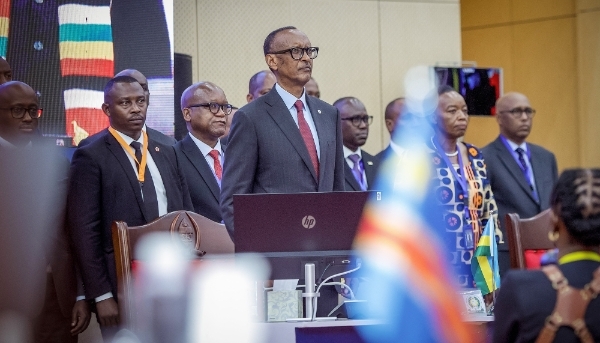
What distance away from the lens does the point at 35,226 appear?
4.21 metres

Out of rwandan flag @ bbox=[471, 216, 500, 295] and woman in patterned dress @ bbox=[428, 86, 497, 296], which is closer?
rwandan flag @ bbox=[471, 216, 500, 295]

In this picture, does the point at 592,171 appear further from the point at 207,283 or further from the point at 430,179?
the point at 430,179

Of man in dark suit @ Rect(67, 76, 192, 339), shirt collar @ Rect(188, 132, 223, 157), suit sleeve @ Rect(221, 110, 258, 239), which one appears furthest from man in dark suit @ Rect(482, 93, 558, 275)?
suit sleeve @ Rect(221, 110, 258, 239)

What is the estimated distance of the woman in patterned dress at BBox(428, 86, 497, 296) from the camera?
16.4ft

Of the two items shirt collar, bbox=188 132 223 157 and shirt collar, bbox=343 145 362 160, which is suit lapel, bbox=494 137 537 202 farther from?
shirt collar, bbox=188 132 223 157

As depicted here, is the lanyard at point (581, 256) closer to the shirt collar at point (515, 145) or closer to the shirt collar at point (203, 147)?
the shirt collar at point (203, 147)

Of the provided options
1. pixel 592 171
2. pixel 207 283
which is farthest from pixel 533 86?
pixel 592 171

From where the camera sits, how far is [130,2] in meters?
6.80

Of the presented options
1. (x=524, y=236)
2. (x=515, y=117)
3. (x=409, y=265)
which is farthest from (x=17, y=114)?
(x=515, y=117)

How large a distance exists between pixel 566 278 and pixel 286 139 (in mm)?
1941

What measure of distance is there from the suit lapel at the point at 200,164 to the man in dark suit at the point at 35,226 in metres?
0.82

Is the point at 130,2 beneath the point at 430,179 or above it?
above

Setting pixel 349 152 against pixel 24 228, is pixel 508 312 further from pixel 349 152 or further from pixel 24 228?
pixel 349 152

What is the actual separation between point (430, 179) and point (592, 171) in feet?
9.26
